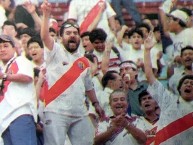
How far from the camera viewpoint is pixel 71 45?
4.02 m

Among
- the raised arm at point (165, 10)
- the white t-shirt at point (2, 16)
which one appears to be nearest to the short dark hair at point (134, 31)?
the raised arm at point (165, 10)

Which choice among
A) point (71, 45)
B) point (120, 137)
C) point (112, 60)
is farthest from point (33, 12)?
point (120, 137)

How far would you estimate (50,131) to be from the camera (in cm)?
402

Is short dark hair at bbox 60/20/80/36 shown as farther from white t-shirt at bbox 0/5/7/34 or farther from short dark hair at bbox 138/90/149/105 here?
short dark hair at bbox 138/90/149/105

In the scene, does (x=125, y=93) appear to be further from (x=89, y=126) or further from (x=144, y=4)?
(x=144, y=4)

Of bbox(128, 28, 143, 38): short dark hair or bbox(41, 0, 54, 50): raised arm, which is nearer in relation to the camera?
bbox(41, 0, 54, 50): raised arm

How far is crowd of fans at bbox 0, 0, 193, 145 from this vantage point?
400 centimetres

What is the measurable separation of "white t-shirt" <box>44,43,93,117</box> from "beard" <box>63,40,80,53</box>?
0.02 meters

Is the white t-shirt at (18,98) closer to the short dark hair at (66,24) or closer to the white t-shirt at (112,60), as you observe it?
the short dark hair at (66,24)

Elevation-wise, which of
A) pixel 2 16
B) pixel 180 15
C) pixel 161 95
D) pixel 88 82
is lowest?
pixel 161 95

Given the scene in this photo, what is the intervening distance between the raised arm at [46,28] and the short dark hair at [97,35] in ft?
0.96

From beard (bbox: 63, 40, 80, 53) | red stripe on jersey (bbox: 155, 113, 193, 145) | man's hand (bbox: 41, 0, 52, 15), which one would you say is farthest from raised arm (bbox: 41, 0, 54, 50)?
red stripe on jersey (bbox: 155, 113, 193, 145)

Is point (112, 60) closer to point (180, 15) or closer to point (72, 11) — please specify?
point (72, 11)

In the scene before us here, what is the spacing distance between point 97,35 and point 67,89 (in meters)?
0.38
